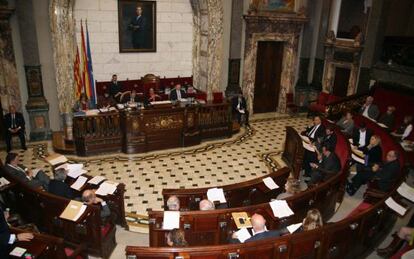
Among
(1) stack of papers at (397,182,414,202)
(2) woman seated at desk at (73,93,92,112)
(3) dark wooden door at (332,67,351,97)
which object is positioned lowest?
(1) stack of papers at (397,182,414,202)

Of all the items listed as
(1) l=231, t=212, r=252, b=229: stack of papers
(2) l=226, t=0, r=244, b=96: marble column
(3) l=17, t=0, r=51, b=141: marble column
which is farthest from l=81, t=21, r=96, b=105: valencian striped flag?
(1) l=231, t=212, r=252, b=229: stack of papers

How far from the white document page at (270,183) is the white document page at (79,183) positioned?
319cm

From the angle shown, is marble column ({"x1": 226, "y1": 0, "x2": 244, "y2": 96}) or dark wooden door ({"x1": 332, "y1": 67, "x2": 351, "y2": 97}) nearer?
marble column ({"x1": 226, "y1": 0, "x2": 244, "y2": 96})

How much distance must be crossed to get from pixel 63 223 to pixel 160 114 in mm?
4768

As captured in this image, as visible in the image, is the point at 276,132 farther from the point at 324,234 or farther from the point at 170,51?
the point at 324,234

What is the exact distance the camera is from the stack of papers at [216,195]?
5.38 meters

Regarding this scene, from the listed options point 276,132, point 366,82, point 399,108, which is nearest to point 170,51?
point 276,132

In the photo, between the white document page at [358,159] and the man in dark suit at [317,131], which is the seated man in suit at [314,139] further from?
the white document page at [358,159]

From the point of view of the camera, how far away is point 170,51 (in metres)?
12.4

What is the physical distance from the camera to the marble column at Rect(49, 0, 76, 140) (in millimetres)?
9312

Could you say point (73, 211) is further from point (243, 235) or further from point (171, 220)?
point (243, 235)

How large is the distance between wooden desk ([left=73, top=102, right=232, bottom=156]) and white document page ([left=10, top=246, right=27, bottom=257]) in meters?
5.08

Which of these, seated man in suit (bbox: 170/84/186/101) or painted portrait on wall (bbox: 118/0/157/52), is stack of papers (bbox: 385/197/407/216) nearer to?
seated man in suit (bbox: 170/84/186/101)

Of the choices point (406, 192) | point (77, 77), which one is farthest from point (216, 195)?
point (77, 77)
